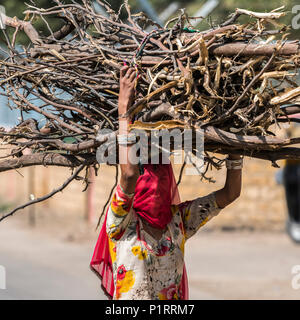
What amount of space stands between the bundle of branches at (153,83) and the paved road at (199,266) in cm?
405

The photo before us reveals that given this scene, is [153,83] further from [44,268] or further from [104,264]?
[44,268]

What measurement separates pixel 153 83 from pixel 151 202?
77cm

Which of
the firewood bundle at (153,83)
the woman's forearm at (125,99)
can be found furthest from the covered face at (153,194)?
the woman's forearm at (125,99)

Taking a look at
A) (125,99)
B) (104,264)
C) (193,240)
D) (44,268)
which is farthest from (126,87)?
(193,240)

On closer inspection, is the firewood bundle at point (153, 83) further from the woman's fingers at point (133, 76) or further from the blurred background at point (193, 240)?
the blurred background at point (193, 240)

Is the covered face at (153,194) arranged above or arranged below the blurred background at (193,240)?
above

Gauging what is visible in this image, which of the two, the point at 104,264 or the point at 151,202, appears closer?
the point at 151,202

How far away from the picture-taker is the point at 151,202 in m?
2.97

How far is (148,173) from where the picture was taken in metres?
2.98

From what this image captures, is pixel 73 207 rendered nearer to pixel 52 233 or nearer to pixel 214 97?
pixel 52 233

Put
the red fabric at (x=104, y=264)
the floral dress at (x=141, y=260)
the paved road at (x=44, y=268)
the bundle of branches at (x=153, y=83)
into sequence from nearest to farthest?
the bundle of branches at (x=153, y=83) < the floral dress at (x=141, y=260) < the red fabric at (x=104, y=264) < the paved road at (x=44, y=268)

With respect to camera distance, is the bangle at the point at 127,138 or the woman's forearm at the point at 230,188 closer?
the bangle at the point at 127,138

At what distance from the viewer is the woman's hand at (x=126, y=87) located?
7.95 ft
